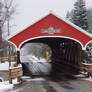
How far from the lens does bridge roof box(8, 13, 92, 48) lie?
15.9m

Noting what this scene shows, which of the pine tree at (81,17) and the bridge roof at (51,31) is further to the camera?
the pine tree at (81,17)

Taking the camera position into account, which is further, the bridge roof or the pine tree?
the pine tree

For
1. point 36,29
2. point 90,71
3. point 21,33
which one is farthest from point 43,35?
point 90,71

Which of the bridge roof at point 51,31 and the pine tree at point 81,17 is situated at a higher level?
the pine tree at point 81,17

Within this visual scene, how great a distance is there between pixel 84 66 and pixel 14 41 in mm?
6252

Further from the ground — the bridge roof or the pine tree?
the pine tree

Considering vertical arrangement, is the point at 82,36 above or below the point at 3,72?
above

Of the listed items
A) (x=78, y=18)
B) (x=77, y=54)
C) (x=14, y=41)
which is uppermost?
(x=78, y=18)

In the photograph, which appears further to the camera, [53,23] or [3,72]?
[3,72]

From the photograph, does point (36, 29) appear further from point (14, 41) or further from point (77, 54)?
point (77, 54)

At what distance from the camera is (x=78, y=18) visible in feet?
82.4

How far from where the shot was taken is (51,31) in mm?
16094

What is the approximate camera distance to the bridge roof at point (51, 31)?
628 inches

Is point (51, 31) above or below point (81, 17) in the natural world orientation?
below
